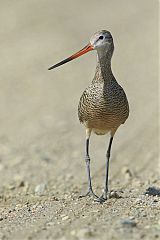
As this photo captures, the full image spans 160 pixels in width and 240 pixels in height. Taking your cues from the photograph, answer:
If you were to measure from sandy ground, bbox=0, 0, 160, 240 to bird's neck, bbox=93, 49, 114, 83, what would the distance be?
1.52 metres

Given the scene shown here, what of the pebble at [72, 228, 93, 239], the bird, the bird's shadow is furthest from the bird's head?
the pebble at [72, 228, 93, 239]

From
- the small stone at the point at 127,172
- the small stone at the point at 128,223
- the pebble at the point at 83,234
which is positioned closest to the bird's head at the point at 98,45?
the small stone at the point at 128,223

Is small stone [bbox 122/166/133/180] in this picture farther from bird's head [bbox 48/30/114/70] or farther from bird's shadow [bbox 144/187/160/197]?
bird's head [bbox 48/30/114/70]

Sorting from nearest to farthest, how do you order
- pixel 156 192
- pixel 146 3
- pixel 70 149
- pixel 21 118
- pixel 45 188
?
pixel 156 192, pixel 45 188, pixel 70 149, pixel 21 118, pixel 146 3

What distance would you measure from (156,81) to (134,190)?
967 cm

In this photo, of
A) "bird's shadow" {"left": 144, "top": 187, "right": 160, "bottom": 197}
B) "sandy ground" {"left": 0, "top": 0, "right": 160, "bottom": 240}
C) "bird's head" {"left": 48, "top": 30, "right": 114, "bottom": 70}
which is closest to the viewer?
"sandy ground" {"left": 0, "top": 0, "right": 160, "bottom": 240}

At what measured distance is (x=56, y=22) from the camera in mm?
26594

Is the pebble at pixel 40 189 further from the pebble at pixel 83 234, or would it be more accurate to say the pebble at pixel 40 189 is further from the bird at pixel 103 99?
the pebble at pixel 83 234

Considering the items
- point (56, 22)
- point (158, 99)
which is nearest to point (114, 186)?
point (158, 99)

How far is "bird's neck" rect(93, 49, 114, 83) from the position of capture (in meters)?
8.50

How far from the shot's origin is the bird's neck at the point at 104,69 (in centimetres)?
850

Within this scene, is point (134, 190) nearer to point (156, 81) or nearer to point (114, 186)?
point (114, 186)

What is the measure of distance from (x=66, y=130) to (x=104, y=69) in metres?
5.83

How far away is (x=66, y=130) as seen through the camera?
46.9 ft
